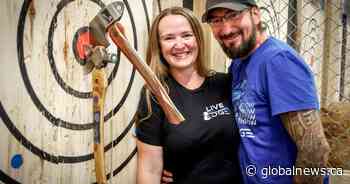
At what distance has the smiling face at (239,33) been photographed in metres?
1.37

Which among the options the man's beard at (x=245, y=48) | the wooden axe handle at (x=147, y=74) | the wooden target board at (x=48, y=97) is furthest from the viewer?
the man's beard at (x=245, y=48)

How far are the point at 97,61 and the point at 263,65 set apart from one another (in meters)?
0.53

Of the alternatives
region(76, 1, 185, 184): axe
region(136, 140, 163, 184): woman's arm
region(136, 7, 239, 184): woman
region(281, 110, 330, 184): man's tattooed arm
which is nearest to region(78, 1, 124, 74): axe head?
region(76, 1, 185, 184): axe

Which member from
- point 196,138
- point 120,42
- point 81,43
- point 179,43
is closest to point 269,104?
point 196,138

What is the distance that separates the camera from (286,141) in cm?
129

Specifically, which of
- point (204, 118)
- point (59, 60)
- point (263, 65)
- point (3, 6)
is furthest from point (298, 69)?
point (3, 6)

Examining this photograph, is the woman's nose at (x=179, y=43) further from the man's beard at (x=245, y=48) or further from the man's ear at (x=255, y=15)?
the man's ear at (x=255, y=15)

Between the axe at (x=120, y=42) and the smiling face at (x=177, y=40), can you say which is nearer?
the axe at (x=120, y=42)

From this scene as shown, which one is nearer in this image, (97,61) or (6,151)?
(6,151)

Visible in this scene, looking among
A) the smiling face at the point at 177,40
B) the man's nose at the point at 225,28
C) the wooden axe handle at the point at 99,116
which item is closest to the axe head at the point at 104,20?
the wooden axe handle at the point at 99,116

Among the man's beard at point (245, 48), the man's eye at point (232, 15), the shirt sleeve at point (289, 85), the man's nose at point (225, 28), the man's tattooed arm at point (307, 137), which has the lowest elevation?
the man's tattooed arm at point (307, 137)

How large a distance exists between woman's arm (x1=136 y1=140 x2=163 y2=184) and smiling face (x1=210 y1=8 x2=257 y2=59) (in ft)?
1.46

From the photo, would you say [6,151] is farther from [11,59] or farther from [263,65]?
[263,65]

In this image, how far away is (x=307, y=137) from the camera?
1222 mm
